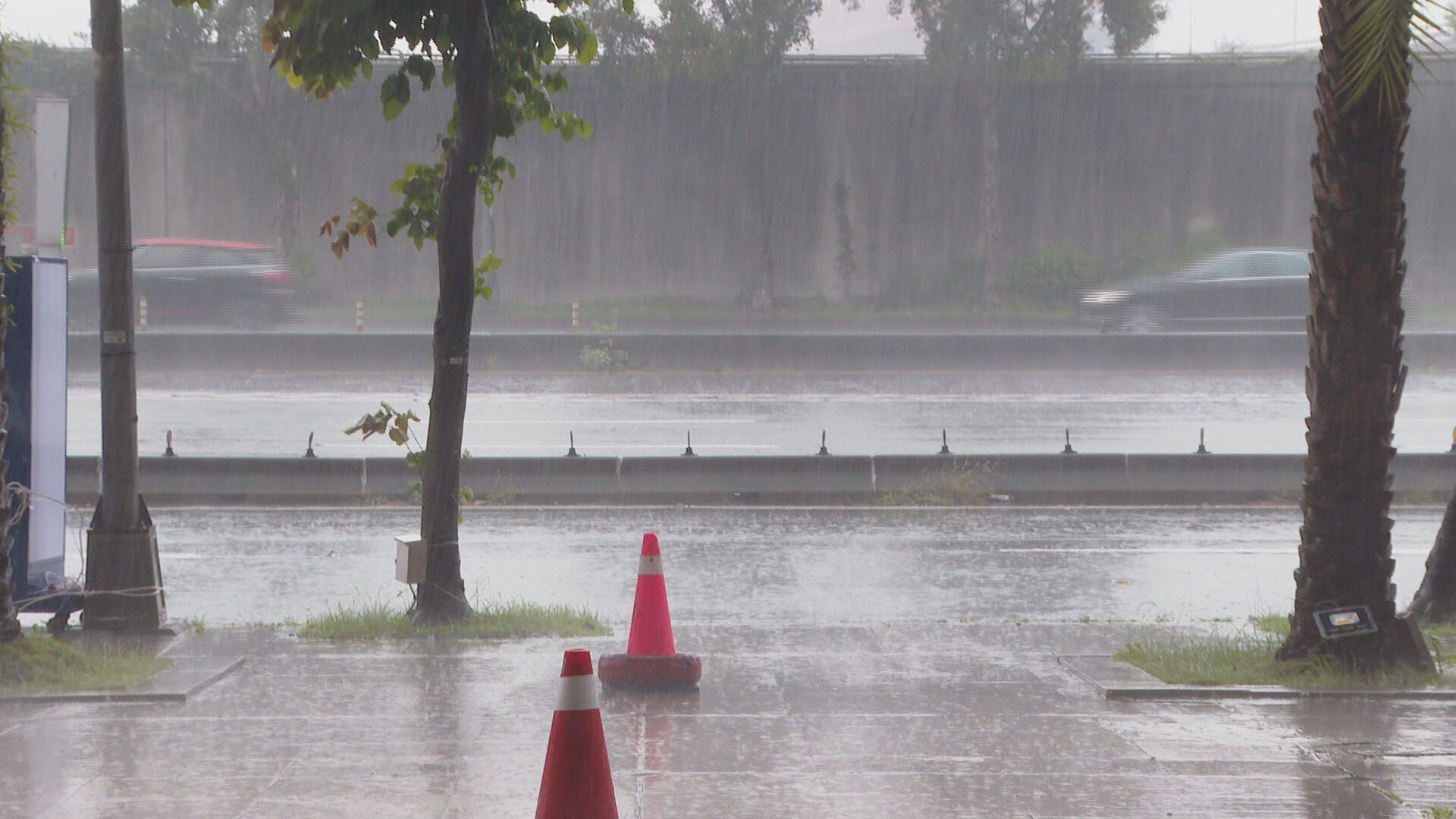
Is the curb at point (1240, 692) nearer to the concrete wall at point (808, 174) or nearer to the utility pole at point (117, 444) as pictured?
the utility pole at point (117, 444)

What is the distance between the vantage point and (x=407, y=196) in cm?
957

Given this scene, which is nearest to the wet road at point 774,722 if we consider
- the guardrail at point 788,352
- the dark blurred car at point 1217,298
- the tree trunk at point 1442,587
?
the tree trunk at point 1442,587

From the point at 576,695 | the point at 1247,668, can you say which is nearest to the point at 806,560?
the point at 1247,668

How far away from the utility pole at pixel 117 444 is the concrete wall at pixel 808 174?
3006 cm

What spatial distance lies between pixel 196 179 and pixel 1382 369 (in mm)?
35572

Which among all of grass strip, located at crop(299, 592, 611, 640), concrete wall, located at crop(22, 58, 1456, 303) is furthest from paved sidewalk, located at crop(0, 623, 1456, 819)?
concrete wall, located at crop(22, 58, 1456, 303)

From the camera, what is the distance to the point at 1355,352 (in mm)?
7531

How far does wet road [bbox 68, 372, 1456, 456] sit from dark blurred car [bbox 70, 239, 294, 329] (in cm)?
523

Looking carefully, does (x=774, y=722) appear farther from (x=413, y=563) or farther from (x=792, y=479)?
(x=792, y=479)

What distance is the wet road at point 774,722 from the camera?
18.6ft

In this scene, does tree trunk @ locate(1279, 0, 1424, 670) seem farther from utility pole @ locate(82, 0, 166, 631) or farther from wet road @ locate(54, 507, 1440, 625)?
utility pole @ locate(82, 0, 166, 631)

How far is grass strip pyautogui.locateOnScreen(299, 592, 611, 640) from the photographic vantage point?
8898 millimetres

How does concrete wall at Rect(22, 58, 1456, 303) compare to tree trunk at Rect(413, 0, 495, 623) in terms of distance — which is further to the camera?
concrete wall at Rect(22, 58, 1456, 303)

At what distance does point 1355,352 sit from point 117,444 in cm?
673
